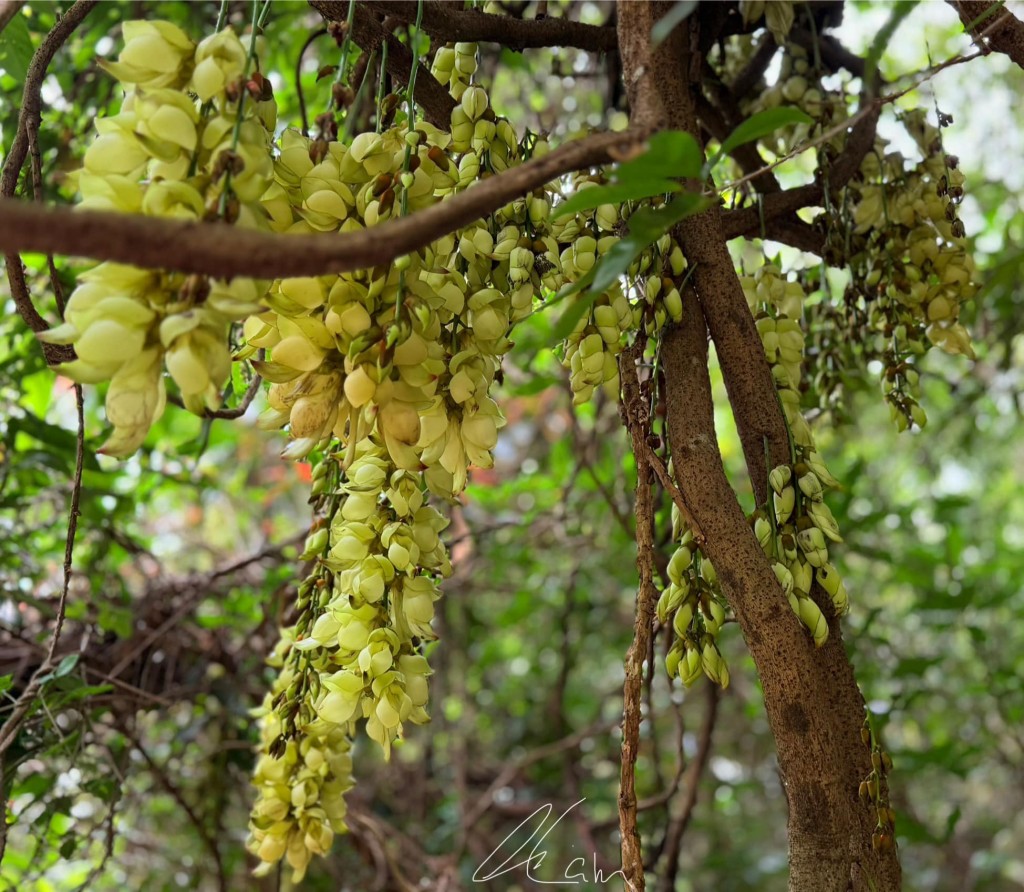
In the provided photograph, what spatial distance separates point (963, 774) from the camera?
1.79 metres

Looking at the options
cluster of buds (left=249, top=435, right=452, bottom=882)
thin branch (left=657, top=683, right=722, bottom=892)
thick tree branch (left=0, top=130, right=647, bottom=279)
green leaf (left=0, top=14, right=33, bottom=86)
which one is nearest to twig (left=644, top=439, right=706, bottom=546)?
cluster of buds (left=249, top=435, right=452, bottom=882)

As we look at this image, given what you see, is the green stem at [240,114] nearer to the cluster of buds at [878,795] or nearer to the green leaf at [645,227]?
the green leaf at [645,227]

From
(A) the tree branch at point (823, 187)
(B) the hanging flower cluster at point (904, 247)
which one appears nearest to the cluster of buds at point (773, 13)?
(B) the hanging flower cluster at point (904, 247)

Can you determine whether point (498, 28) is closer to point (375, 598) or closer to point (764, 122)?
point (764, 122)

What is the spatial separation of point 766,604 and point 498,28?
0.55 metres

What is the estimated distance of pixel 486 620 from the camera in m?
2.71

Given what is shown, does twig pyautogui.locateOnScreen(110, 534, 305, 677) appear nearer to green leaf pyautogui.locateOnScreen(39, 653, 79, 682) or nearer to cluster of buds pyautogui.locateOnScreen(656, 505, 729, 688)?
green leaf pyautogui.locateOnScreen(39, 653, 79, 682)

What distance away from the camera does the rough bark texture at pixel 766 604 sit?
0.71 m

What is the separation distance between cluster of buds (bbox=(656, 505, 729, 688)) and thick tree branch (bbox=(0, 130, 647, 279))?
0.35 m

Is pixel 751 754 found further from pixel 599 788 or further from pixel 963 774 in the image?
pixel 963 774

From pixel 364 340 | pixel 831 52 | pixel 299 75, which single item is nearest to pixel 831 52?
pixel 831 52

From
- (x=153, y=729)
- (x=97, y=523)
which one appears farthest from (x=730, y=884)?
(x=97, y=523)

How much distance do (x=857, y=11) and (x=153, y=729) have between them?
7.35ft

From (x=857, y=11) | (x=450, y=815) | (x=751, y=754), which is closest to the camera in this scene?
(x=450, y=815)
